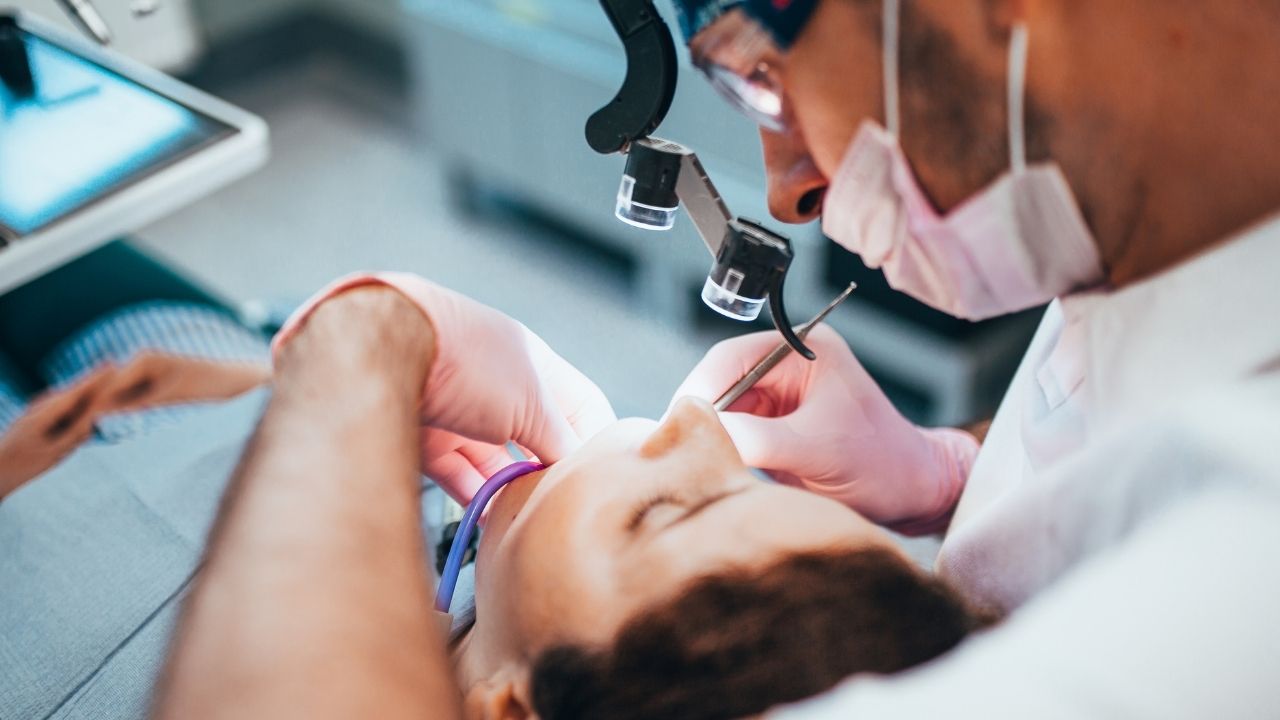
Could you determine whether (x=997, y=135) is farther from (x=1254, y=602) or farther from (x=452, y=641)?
(x=452, y=641)

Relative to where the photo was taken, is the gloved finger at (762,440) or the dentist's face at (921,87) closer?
the dentist's face at (921,87)

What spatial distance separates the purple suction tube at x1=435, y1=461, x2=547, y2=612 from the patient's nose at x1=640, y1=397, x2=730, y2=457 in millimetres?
138

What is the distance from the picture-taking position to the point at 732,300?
81 cm

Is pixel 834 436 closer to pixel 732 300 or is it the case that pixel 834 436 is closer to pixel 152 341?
pixel 732 300

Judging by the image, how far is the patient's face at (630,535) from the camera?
71 cm

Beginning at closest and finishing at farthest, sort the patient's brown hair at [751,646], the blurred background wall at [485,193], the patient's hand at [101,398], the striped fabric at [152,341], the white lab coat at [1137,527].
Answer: the white lab coat at [1137,527] < the patient's brown hair at [751,646] < the patient's hand at [101,398] < the striped fabric at [152,341] < the blurred background wall at [485,193]

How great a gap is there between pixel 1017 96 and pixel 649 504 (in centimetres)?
40

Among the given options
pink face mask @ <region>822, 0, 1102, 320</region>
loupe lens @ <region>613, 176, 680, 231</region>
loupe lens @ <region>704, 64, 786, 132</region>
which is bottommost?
Result: loupe lens @ <region>613, 176, 680, 231</region>

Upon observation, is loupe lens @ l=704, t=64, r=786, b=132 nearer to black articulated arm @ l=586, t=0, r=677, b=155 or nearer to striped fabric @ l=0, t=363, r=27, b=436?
black articulated arm @ l=586, t=0, r=677, b=155

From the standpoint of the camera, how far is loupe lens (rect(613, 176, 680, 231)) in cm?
81

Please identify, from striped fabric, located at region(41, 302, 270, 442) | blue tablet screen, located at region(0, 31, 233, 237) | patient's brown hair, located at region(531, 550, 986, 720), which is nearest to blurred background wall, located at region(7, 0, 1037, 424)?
striped fabric, located at region(41, 302, 270, 442)

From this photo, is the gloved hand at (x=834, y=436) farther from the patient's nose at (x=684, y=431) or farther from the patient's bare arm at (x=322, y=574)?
the patient's bare arm at (x=322, y=574)

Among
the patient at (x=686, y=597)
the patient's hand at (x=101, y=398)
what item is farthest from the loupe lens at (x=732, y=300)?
the patient's hand at (x=101, y=398)

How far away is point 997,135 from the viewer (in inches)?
28.3
